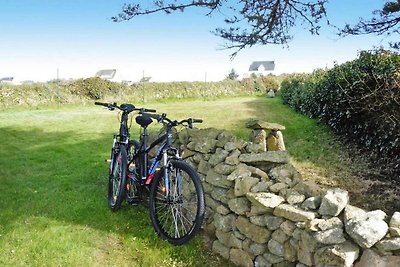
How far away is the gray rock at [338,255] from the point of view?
254 centimetres

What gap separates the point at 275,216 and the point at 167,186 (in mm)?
1019

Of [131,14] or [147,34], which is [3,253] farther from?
[147,34]

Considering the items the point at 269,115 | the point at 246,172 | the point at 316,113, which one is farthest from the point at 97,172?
the point at 269,115

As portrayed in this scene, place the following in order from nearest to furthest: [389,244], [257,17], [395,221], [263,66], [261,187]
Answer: [389,244], [395,221], [261,187], [257,17], [263,66]

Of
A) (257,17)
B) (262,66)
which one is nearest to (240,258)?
(257,17)

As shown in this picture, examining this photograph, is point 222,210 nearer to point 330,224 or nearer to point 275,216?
point 275,216

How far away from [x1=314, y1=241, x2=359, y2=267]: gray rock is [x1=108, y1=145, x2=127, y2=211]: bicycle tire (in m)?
2.21

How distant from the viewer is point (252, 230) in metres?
3.27

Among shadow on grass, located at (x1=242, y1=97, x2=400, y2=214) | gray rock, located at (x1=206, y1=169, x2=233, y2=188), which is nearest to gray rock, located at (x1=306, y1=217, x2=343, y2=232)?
gray rock, located at (x1=206, y1=169, x2=233, y2=188)

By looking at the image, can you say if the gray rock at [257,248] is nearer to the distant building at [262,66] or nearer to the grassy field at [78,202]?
the grassy field at [78,202]

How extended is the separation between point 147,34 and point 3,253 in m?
6.96

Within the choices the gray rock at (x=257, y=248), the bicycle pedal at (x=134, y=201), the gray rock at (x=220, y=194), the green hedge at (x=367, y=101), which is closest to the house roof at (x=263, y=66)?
the green hedge at (x=367, y=101)

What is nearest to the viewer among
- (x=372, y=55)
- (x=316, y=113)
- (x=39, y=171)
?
(x=39, y=171)

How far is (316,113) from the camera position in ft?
37.8
